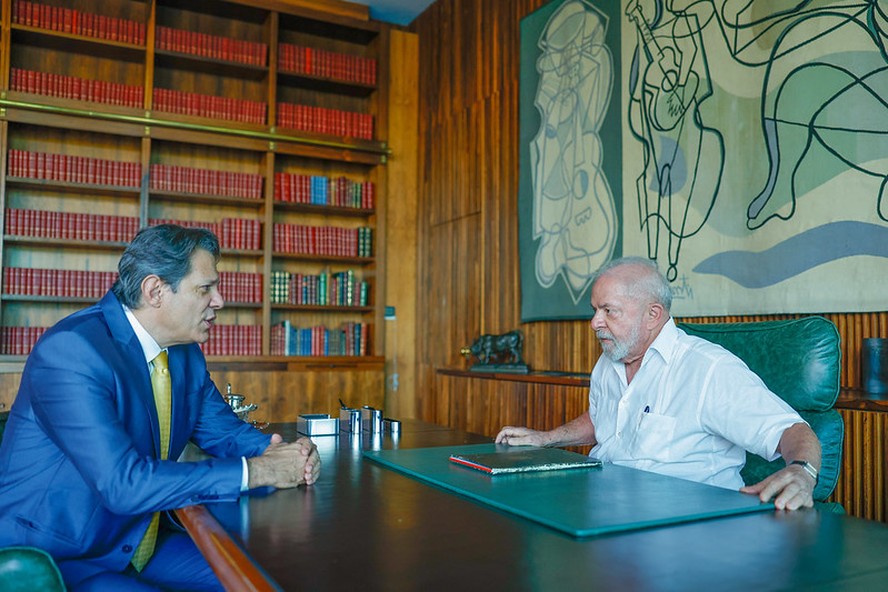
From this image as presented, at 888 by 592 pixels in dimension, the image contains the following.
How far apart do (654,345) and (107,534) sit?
4.65ft

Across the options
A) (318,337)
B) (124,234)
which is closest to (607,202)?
(318,337)

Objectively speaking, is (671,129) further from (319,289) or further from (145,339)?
(319,289)

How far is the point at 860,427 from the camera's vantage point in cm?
219

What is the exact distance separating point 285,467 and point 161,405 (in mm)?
499

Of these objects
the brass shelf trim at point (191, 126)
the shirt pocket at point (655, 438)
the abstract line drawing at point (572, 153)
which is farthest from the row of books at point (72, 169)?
the shirt pocket at point (655, 438)

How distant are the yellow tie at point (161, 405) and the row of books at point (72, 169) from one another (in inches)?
141

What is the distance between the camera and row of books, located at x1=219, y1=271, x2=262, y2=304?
518 centimetres

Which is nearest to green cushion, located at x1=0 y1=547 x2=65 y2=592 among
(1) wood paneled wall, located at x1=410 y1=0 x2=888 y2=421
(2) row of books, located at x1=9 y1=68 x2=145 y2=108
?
(1) wood paneled wall, located at x1=410 y1=0 x2=888 y2=421

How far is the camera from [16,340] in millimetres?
4707

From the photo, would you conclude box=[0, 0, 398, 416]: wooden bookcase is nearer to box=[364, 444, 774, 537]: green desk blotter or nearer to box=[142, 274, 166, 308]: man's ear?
box=[142, 274, 166, 308]: man's ear

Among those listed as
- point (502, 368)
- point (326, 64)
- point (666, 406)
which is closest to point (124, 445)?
point (666, 406)

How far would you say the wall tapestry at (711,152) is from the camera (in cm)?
250

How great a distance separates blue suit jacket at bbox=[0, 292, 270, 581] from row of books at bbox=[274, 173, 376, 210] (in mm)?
3777

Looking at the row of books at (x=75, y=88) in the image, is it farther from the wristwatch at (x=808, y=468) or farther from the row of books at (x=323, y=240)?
the wristwatch at (x=808, y=468)
